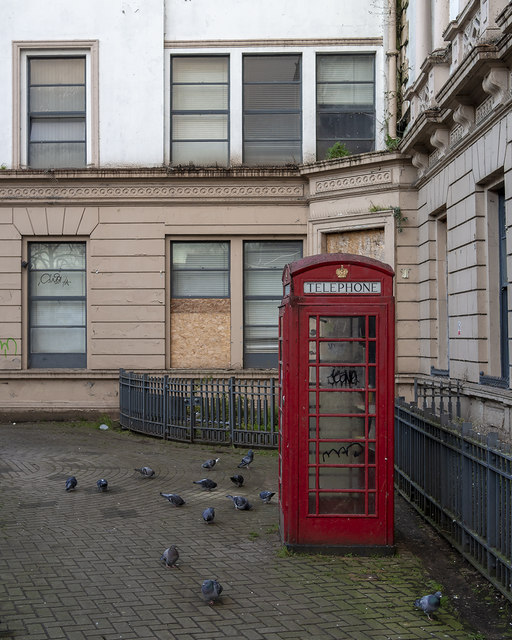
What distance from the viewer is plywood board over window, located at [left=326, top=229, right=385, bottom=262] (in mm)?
16328

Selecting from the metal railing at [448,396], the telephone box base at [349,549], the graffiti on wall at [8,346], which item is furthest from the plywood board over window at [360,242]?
the telephone box base at [349,549]

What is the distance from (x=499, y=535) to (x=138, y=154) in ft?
45.3

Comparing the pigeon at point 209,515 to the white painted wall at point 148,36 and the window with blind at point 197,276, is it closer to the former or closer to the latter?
the window with blind at point 197,276

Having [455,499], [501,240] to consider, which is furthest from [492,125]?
[455,499]

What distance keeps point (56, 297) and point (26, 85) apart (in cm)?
506

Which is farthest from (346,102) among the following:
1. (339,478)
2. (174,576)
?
(174,576)

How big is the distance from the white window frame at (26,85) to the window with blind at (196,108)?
1833 mm

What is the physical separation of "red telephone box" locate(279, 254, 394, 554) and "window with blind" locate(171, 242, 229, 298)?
35.9 feet

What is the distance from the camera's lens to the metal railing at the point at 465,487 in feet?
20.1

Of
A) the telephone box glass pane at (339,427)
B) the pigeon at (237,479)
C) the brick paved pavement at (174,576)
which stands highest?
the telephone box glass pane at (339,427)

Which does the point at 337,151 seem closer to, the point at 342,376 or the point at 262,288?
the point at 262,288

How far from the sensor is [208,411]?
47.1 ft

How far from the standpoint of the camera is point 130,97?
1797 centimetres

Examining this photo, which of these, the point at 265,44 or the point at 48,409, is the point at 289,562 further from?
the point at 265,44
